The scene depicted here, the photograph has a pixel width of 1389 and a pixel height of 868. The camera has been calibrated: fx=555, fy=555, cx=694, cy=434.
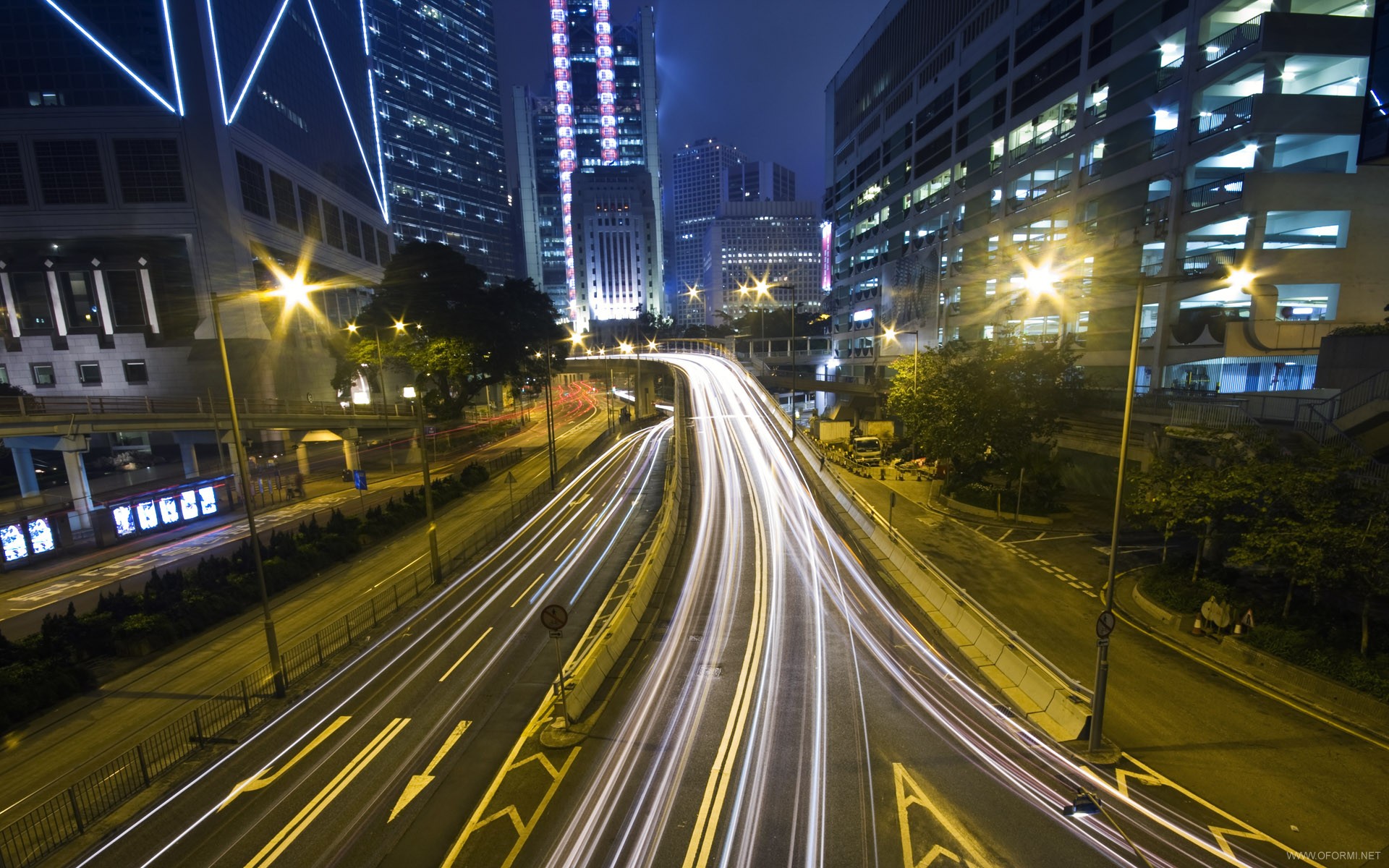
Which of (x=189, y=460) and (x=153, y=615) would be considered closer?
(x=153, y=615)

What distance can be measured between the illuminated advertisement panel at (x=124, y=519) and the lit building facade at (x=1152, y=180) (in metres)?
39.2

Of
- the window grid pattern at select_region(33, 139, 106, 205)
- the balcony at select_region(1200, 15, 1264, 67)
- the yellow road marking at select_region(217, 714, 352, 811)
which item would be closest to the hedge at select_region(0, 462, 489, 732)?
the yellow road marking at select_region(217, 714, 352, 811)

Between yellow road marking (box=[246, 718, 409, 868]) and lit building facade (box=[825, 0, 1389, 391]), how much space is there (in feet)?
55.4

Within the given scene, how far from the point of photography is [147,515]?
2802 cm

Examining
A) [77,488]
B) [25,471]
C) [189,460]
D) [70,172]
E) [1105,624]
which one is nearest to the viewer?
[1105,624]

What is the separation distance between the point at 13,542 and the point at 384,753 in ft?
82.6

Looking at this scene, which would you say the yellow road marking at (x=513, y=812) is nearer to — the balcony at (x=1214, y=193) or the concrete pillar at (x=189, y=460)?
the balcony at (x=1214, y=193)

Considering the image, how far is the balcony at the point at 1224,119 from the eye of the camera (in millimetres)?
28219

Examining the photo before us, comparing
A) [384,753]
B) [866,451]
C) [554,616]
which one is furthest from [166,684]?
[866,451]

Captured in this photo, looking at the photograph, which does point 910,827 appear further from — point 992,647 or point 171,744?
point 171,744

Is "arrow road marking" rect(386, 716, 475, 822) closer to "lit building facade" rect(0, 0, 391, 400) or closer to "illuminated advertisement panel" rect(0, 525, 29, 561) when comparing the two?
"illuminated advertisement panel" rect(0, 525, 29, 561)

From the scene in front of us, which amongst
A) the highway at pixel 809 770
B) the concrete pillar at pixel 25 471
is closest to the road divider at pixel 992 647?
the highway at pixel 809 770

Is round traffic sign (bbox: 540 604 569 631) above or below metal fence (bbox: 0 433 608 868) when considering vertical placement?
above

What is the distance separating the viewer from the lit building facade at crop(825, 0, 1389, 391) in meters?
27.4
